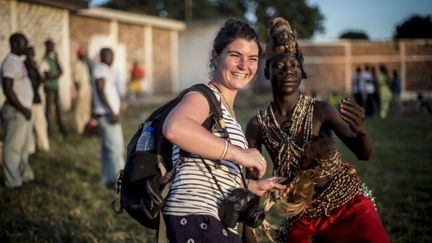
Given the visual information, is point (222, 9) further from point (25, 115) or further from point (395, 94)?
point (25, 115)

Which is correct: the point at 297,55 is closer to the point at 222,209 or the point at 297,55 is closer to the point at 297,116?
the point at 297,116

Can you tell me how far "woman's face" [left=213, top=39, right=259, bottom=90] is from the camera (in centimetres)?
238

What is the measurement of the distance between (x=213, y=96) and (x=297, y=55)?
104 cm

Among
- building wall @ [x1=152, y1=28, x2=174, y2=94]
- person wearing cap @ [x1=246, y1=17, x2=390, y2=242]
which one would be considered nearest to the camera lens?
person wearing cap @ [x1=246, y1=17, x2=390, y2=242]

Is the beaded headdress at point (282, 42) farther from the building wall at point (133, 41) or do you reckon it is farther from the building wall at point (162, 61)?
the building wall at point (162, 61)

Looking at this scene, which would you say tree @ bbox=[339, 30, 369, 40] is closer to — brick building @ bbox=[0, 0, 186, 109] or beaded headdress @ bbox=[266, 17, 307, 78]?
brick building @ bbox=[0, 0, 186, 109]

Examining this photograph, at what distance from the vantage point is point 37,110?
9047 millimetres

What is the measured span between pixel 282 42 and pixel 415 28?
116 feet

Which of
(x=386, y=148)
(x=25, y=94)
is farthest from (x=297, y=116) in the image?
(x=386, y=148)

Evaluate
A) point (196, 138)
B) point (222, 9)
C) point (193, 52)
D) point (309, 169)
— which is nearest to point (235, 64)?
point (196, 138)

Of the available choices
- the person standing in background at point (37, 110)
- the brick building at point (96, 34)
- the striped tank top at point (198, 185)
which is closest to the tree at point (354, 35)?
the brick building at point (96, 34)

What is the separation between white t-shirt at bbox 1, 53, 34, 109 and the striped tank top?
5.03 meters

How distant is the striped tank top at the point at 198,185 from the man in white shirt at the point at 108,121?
4.86 m

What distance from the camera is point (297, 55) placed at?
3105mm
